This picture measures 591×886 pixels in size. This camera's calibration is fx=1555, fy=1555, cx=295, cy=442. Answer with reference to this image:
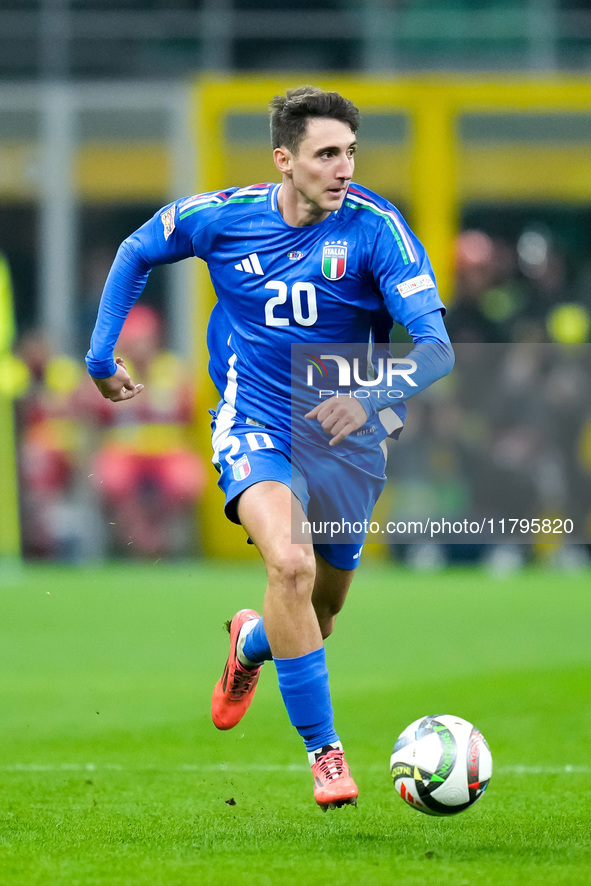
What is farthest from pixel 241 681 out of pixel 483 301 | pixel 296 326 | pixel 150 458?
pixel 150 458

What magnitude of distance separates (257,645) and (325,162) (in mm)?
1897

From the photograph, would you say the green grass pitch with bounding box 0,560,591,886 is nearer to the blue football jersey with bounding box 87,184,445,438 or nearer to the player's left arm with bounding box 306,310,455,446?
the player's left arm with bounding box 306,310,455,446

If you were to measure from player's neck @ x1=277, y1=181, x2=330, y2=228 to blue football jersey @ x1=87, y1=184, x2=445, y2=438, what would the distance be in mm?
29

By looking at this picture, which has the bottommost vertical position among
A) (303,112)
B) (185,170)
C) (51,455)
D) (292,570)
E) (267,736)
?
(51,455)

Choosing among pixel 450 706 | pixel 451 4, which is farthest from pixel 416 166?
pixel 450 706

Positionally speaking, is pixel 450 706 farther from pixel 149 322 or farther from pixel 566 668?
pixel 149 322

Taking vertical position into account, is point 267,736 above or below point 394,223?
below

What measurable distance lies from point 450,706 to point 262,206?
3.18 meters

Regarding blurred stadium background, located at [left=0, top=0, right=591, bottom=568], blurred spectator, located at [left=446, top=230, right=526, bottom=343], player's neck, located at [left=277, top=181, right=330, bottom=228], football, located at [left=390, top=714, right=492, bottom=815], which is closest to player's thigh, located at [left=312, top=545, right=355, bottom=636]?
football, located at [left=390, top=714, right=492, bottom=815]

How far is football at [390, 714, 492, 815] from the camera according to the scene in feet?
15.8

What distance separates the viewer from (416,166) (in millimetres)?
16297

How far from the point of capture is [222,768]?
636 centimetres

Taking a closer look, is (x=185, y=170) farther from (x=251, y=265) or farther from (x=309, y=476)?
(x=309, y=476)

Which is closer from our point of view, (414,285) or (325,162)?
(414,285)
